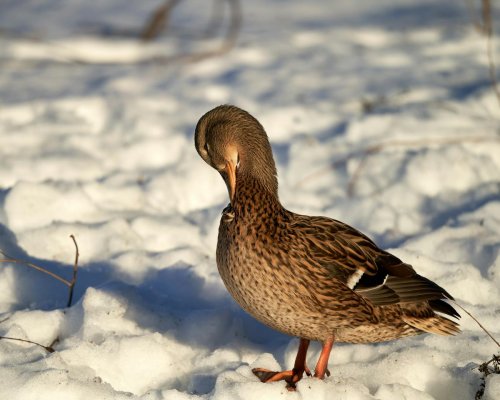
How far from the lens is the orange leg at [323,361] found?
3182 mm

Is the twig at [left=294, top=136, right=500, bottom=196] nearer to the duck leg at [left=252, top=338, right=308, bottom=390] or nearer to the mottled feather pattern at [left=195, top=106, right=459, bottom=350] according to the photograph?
the mottled feather pattern at [left=195, top=106, right=459, bottom=350]

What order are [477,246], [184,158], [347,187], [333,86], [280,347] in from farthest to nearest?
[333,86] < [184,158] < [347,187] < [477,246] < [280,347]

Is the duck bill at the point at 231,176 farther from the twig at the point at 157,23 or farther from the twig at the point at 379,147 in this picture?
the twig at the point at 157,23

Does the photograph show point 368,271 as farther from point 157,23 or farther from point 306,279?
point 157,23

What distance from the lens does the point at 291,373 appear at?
10.7 feet

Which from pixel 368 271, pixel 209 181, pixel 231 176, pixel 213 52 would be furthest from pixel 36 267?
pixel 213 52

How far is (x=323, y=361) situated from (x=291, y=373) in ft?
0.53

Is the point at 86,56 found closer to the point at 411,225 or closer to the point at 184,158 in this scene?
the point at 184,158

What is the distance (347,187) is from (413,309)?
1.98 metres

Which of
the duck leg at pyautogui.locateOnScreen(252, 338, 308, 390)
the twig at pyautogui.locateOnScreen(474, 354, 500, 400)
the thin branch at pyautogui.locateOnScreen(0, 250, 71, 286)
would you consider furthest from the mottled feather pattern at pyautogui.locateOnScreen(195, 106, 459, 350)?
the thin branch at pyautogui.locateOnScreen(0, 250, 71, 286)

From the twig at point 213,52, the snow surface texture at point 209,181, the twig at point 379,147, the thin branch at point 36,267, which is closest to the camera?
the snow surface texture at point 209,181

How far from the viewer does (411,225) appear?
4.64 m

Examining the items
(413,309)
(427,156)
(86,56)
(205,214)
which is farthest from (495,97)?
(86,56)

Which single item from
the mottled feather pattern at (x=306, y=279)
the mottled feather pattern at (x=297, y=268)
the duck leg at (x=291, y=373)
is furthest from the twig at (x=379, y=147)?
the duck leg at (x=291, y=373)
